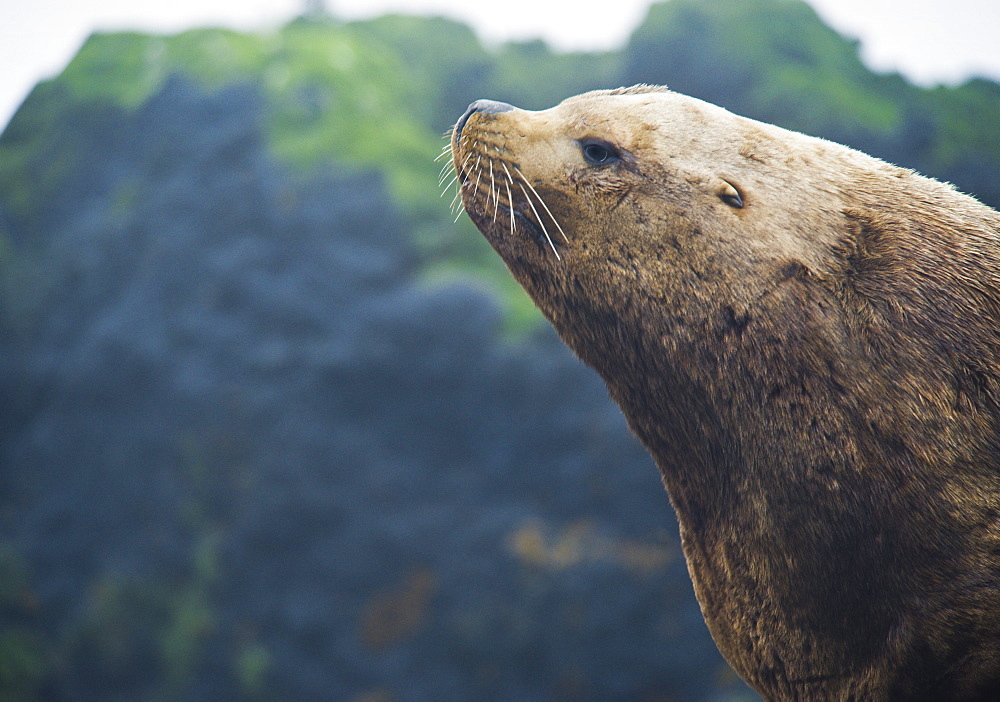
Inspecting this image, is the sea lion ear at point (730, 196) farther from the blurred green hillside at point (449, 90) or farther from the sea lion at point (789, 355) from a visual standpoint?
the blurred green hillside at point (449, 90)

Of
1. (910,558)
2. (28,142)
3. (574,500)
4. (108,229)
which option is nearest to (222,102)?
(108,229)

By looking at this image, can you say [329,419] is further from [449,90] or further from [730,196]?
[730,196]

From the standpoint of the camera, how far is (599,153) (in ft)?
7.04

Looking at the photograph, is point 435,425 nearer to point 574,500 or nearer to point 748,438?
point 574,500

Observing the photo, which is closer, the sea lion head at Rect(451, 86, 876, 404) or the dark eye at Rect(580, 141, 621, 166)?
the sea lion head at Rect(451, 86, 876, 404)

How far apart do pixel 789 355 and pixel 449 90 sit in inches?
499

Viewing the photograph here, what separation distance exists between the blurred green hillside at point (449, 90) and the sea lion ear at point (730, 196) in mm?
8000

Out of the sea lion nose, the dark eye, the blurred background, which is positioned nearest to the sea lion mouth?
the sea lion nose

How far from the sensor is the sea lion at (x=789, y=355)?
1.76 meters

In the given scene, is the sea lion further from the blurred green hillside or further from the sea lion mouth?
the blurred green hillside

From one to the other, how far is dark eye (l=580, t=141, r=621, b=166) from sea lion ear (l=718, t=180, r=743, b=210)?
29cm

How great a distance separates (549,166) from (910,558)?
1340mm

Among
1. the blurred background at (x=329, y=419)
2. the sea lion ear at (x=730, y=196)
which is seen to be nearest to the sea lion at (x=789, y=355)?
the sea lion ear at (x=730, y=196)

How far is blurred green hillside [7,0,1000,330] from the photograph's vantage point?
34.6 ft
